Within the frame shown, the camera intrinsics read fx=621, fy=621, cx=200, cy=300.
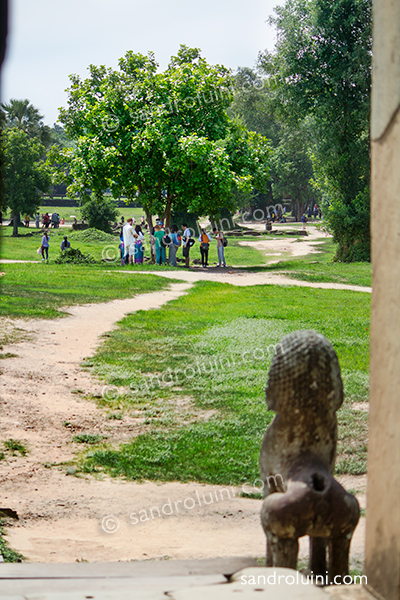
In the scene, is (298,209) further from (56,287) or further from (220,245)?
(56,287)

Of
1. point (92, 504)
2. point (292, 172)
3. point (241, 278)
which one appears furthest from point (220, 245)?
point (292, 172)

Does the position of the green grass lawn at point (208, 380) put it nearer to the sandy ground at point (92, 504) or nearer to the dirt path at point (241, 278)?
the sandy ground at point (92, 504)

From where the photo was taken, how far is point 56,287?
53.3ft

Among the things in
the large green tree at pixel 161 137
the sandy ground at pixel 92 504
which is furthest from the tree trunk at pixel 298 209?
the sandy ground at pixel 92 504

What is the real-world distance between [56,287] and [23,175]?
25.0 m

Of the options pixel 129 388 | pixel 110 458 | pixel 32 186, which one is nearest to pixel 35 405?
pixel 129 388

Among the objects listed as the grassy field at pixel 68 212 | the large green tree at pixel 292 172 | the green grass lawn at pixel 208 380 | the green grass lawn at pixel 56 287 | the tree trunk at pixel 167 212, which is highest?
the large green tree at pixel 292 172

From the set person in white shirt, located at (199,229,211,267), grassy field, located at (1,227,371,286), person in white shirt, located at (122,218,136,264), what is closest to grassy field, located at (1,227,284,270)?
grassy field, located at (1,227,371,286)

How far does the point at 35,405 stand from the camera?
7051 millimetres

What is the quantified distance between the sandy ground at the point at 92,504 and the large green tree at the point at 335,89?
825 inches

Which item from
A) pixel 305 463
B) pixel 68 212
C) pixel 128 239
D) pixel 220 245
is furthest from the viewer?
pixel 68 212

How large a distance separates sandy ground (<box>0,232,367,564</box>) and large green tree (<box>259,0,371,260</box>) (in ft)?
68.8

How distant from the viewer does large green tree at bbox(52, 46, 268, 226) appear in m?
22.4

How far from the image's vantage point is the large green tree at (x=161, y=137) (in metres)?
22.4
